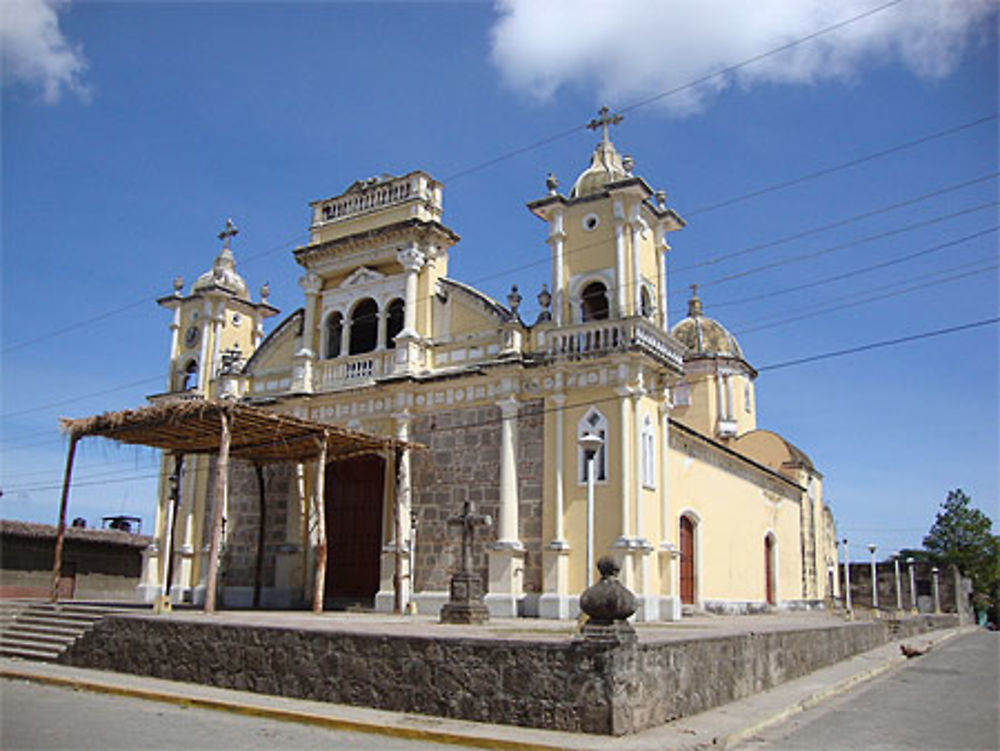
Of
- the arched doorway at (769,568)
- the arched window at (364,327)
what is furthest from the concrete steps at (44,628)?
the arched doorway at (769,568)

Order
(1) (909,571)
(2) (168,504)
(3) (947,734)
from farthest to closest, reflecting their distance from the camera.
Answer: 1. (1) (909,571)
2. (2) (168,504)
3. (3) (947,734)

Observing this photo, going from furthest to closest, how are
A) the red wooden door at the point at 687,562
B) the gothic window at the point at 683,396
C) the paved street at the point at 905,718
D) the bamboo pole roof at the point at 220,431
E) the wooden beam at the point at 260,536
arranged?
the gothic window at the point at 683,396, the wooden beam at the point at 260,536, the red wooden door at the point at 687,562, the bamboo pole roof at the point at 220,431, the paved street at the point at 905,718

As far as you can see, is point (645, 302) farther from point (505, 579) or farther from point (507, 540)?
point (505, 579)

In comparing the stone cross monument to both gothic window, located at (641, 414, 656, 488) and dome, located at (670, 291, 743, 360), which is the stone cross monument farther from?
dome, located at (670, 291, 743, 360)

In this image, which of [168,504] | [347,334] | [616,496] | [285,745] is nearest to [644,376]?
[616,496]

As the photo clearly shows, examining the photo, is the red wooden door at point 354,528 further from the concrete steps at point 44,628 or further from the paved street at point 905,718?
the paved street at point 905,718

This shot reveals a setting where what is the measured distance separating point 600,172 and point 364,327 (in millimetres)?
7848

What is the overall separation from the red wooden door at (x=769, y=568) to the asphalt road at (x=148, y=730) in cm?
2364

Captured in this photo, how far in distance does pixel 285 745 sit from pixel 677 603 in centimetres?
1209

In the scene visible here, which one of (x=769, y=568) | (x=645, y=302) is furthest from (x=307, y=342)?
(x=769, y=568)

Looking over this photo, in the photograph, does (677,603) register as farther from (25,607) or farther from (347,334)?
(25,607)

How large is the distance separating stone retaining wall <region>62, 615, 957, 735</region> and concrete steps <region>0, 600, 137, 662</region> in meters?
1.53

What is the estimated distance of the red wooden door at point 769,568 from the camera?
30.1 m

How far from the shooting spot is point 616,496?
60.5ft
